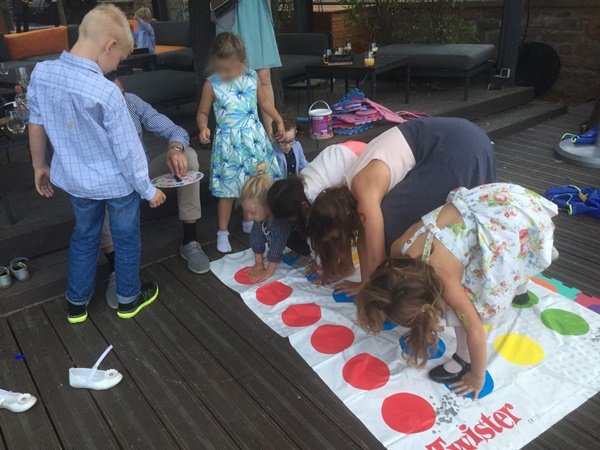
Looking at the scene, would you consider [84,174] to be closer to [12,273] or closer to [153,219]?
[12,273]

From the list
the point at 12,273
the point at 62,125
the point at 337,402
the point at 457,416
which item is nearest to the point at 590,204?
the point at 457,416

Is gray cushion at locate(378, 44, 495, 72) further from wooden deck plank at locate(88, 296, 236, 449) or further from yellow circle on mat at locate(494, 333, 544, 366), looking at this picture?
wooden deck plank at locate(88, 296, 236, 449)

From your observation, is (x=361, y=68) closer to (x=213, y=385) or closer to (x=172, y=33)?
(x=213, y=385)

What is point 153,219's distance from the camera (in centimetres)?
318

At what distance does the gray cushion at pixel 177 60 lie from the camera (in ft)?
18.1

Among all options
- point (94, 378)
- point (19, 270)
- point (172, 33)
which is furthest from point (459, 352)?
point (172, 33)

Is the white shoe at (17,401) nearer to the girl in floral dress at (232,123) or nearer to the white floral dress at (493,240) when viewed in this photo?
the girl in floral dress at (232,123)

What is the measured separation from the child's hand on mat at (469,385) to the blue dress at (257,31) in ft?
8.28

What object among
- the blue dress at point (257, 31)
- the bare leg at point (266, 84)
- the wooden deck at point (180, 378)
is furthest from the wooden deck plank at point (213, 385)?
the blue dress at point (257, 31)

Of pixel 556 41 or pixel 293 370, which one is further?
pixel 556 41

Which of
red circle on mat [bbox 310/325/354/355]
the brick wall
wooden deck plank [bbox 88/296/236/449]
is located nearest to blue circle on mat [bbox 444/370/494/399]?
red circle on mat [bbox 310/325/354/355]

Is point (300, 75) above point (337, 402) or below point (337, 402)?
above

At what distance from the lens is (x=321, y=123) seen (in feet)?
12.9

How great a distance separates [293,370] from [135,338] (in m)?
0.75
